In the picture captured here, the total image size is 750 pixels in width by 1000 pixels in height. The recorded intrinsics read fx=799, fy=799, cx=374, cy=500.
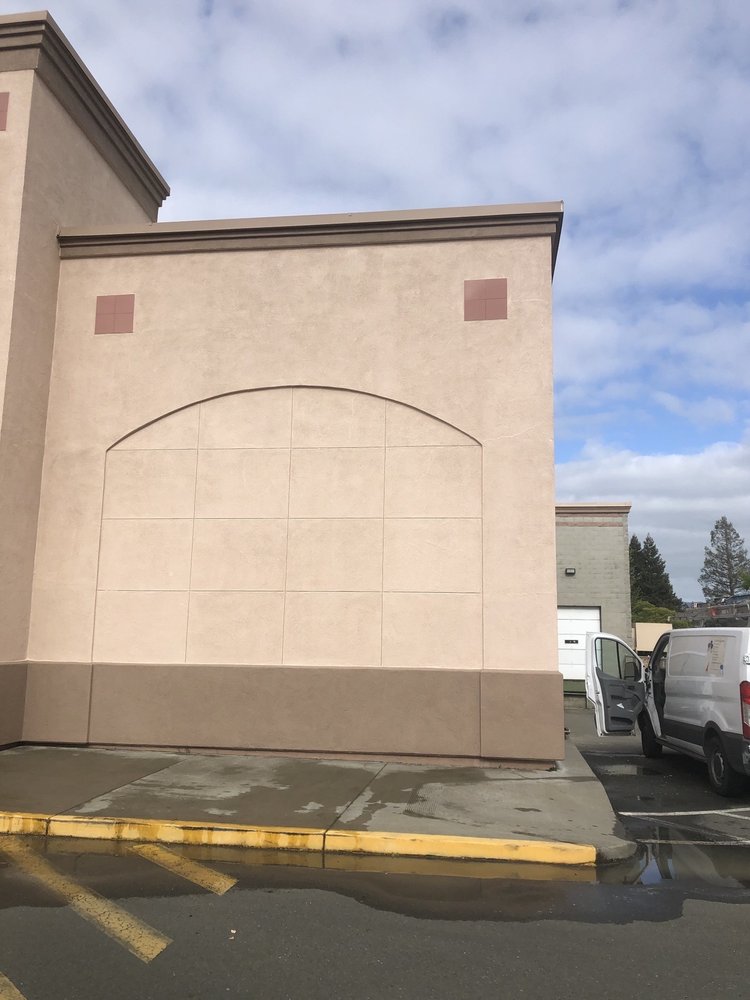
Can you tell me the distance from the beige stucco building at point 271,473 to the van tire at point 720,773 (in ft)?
6.43

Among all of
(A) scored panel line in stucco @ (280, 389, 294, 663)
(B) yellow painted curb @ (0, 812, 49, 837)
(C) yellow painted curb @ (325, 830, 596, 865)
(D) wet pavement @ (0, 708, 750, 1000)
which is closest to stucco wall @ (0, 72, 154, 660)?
(A) scored panel line in stucco @ (280, 389, 294, 663)

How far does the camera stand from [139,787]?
8156 mm

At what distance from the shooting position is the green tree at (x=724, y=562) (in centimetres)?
11662

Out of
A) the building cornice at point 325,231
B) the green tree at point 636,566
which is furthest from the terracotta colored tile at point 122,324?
the green tree at point 636,566

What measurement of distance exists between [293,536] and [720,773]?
6.00 meters

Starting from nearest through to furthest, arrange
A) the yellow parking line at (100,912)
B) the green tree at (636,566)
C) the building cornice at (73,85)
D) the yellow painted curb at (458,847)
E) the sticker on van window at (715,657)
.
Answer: the yellow parking line at (100,912)
the yellow painted curb at (458,847)
the sticker on van window at (715,657)
the building cornice at (73,85)
the green tree at (636,566)

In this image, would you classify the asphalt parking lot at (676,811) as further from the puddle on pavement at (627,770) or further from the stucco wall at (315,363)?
the stucco wall at (315,363)

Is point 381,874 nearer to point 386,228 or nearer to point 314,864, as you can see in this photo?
point 314,864

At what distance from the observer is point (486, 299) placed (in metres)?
10.6

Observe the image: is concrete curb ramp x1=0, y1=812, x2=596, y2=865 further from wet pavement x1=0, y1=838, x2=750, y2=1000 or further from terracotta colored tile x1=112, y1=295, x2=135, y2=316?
terracotta colored tile x1=112, y1=295, x2=135, y2=316

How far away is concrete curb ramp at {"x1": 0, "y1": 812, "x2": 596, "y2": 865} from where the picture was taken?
6336 mm

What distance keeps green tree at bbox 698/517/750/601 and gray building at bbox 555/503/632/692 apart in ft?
341

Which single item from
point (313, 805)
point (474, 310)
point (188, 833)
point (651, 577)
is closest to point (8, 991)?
point (188, 833)

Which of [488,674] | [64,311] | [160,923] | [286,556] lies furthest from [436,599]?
[64,311]
